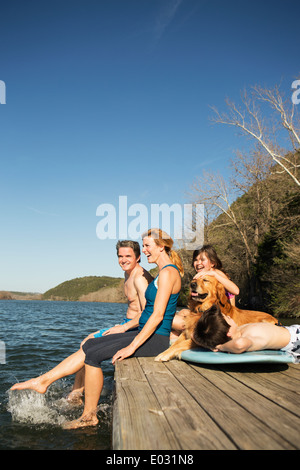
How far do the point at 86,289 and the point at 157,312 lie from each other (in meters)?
114

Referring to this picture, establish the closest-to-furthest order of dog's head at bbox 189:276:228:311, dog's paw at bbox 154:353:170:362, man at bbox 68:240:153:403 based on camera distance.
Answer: dog's paw at bbox 154:353:170:362
dog's head at bbox 189:276:228:311
man at bbox 68:240:153:403

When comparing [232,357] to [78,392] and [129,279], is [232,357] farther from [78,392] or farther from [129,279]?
[78,392]

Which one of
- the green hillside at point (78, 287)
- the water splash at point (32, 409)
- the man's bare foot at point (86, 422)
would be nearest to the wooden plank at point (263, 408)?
the man's bare foot at point (86, 422)

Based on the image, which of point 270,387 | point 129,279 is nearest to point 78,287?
point 129,279

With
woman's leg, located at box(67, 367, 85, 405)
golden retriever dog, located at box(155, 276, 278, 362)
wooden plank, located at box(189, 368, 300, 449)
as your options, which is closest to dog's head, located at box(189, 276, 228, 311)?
golden retriever dog, located at box(155, 276, 278, 362)

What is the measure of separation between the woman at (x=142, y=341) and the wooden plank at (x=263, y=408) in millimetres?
949

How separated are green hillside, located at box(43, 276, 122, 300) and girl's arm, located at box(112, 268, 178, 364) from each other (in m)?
106

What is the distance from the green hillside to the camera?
373ft

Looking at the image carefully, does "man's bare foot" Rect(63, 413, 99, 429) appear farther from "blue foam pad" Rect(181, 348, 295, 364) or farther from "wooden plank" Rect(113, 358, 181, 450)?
"blue foam pad" Rect(181, 348, 295, 364)

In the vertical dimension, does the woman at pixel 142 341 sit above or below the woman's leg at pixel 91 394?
above

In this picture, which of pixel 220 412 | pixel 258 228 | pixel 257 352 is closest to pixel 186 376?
pixel 257 352

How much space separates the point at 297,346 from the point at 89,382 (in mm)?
2411

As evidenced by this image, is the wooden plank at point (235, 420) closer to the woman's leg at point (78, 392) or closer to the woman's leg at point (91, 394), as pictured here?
the woman's leg at point (91, 394)

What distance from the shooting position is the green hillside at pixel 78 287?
113562mm
